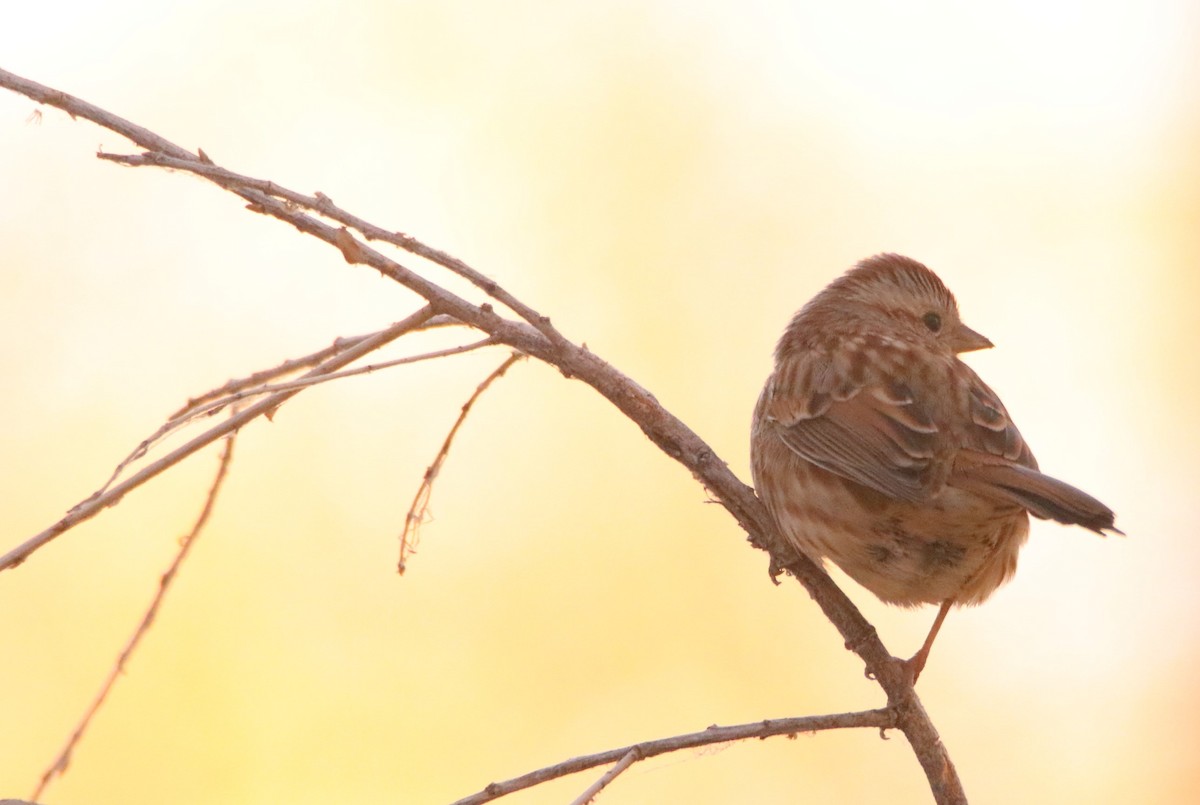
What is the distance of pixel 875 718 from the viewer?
2.16m

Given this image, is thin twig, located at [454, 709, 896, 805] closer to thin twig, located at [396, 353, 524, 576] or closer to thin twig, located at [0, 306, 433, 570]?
thin twig, located at [396, 353, 524, 576]

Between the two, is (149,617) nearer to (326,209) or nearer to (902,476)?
(326,209)

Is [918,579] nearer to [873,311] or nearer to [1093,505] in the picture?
[1093,505]

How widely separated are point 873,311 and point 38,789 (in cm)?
335

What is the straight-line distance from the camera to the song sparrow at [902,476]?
3.06 meters

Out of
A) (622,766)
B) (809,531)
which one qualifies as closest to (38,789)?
(622,766)

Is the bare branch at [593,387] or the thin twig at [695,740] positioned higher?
the bare branch at [593,387]

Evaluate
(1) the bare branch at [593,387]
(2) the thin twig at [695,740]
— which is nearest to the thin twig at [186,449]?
(1) the bare branch at [593,387]

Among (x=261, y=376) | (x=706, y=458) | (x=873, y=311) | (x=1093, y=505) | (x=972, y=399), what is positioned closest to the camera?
(x=261, y=376)

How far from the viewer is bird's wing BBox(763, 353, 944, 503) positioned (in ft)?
10.3

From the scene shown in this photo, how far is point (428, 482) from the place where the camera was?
224 cm

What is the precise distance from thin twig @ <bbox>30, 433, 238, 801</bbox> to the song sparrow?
148 centimetres

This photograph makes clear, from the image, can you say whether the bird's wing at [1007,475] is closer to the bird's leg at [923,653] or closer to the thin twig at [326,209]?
the bird's leg at [923,653]

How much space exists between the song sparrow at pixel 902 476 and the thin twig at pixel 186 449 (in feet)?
4.74
